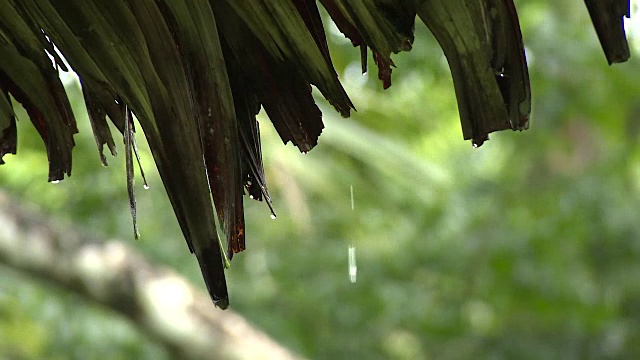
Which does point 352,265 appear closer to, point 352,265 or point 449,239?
point 352,265

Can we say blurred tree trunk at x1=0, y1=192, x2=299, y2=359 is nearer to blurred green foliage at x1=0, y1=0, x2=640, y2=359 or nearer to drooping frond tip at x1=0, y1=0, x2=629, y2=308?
blurred green foliage at x1=0, y1=0, x2=640, y2=359

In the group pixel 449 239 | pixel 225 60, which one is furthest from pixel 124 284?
pixel 449 239

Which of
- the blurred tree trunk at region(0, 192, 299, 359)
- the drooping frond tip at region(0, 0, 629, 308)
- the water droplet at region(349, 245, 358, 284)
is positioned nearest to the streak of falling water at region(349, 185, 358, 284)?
the water droplet at region(349, 245, 358, 284)

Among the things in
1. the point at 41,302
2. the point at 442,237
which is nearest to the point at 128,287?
the point at 41,302

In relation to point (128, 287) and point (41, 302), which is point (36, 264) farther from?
point (41, 302)

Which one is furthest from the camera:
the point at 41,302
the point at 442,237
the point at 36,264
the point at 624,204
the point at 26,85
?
the point at 442,237

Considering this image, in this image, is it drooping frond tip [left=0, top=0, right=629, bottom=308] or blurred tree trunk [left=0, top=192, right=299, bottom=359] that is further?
blurred tree trunk [left=0, top=192, right=299, bottom=359]
